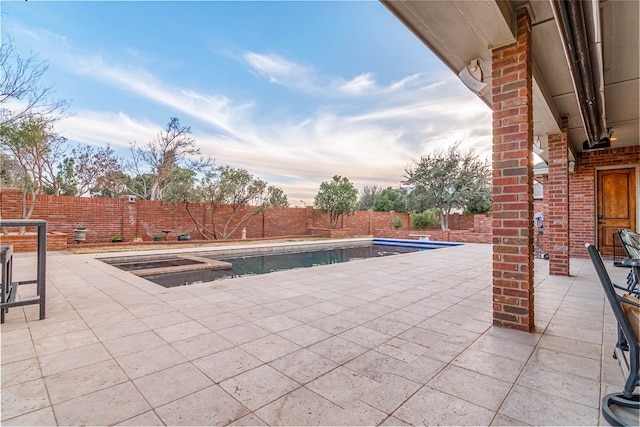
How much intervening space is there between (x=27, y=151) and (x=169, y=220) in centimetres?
446

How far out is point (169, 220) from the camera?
38.2ft

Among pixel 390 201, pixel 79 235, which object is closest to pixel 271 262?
pixel 79 235

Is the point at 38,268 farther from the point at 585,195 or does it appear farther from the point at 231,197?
the point at 585,195

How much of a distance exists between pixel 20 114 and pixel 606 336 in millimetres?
12123

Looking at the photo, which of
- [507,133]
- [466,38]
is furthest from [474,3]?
[507,133]

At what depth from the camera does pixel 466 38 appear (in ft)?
9.16

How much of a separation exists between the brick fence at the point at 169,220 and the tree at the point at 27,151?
0.43 m

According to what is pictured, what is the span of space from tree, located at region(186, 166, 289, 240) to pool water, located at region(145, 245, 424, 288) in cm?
376

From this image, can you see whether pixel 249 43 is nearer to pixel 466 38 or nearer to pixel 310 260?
pixel 310 260

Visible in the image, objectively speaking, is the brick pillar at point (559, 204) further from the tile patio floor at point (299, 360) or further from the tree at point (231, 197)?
the tree at point (231, 197)

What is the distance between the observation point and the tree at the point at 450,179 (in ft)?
54.7

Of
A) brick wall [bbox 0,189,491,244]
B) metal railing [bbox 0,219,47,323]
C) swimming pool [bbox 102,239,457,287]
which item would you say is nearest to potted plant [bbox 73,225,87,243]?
brick wall [bbox 0,189,491,244]

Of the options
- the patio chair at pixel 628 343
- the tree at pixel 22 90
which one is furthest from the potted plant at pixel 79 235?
the patio chair at pixel 628 343

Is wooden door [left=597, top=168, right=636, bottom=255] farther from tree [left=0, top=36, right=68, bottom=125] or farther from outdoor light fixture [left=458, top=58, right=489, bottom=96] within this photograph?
tree [left=0, top=36, right=68, bottom=125]
